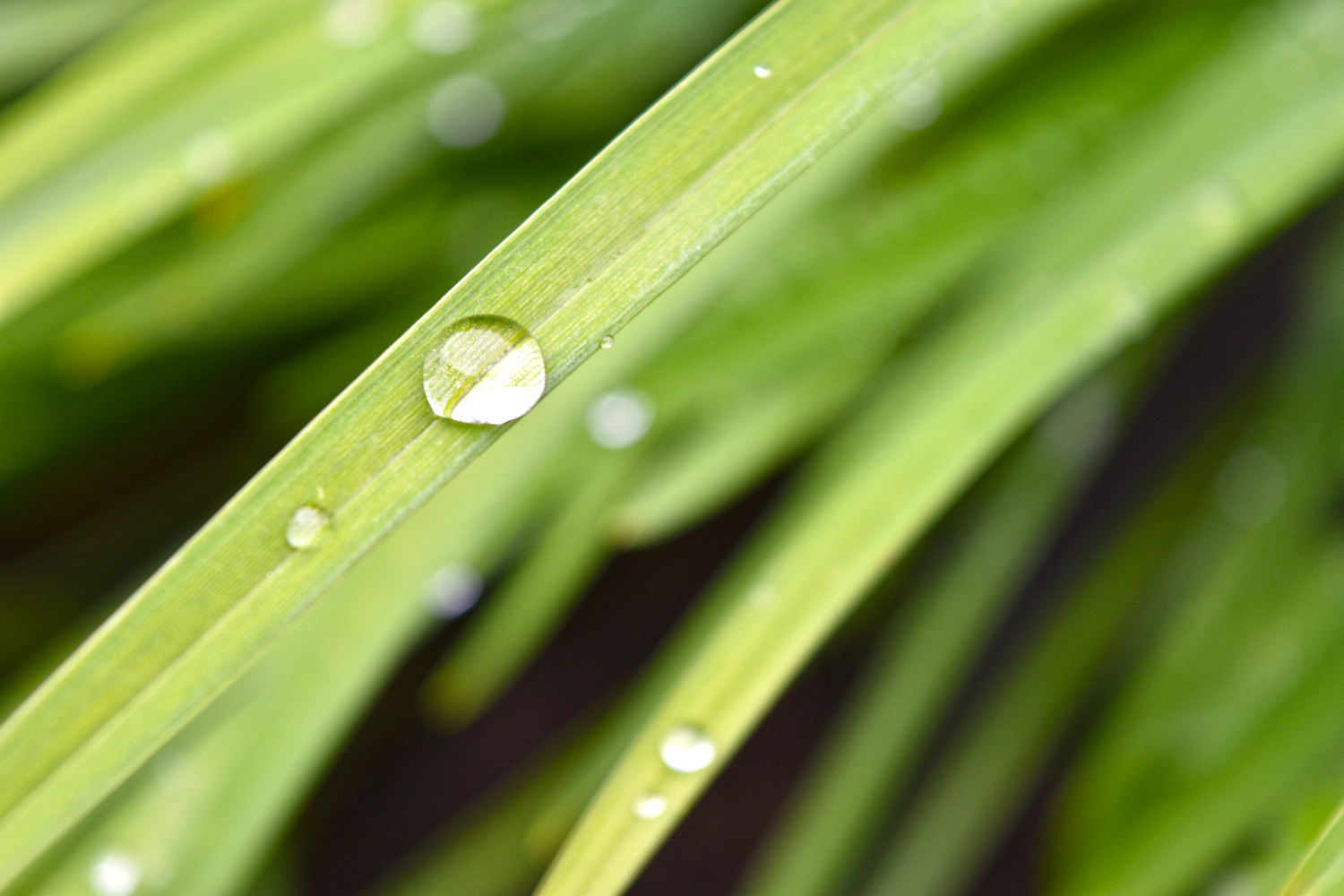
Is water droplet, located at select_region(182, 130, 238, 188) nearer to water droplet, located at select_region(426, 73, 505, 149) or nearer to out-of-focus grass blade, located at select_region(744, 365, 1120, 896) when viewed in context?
water droplet, located at select_region(426, 73, 505, 149)

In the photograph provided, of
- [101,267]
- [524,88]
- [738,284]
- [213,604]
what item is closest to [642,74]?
[524,88]

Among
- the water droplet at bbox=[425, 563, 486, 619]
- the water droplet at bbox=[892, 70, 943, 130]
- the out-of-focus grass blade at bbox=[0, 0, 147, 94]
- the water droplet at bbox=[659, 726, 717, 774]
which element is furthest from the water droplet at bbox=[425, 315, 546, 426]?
the out-of-focus grass blade at bbox=[0, 0, 147, 94]

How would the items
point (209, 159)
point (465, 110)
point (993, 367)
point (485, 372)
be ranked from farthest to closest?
point (465, 110) → point (209, 159) → point (993, 367) → point (485, 372)

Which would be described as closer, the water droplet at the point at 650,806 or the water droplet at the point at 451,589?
the water droplet at the point at 650,806

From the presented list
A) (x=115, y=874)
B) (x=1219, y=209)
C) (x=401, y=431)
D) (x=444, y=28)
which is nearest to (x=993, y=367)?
(x=1219, y=209)

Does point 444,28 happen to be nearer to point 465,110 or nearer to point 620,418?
point 465,110

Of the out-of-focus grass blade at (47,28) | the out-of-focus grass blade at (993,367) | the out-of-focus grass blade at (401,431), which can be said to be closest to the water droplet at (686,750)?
the out-of-focus grass blade at (993,367)

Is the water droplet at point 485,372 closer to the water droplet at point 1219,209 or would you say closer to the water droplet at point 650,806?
the water droplet at point 650,806
